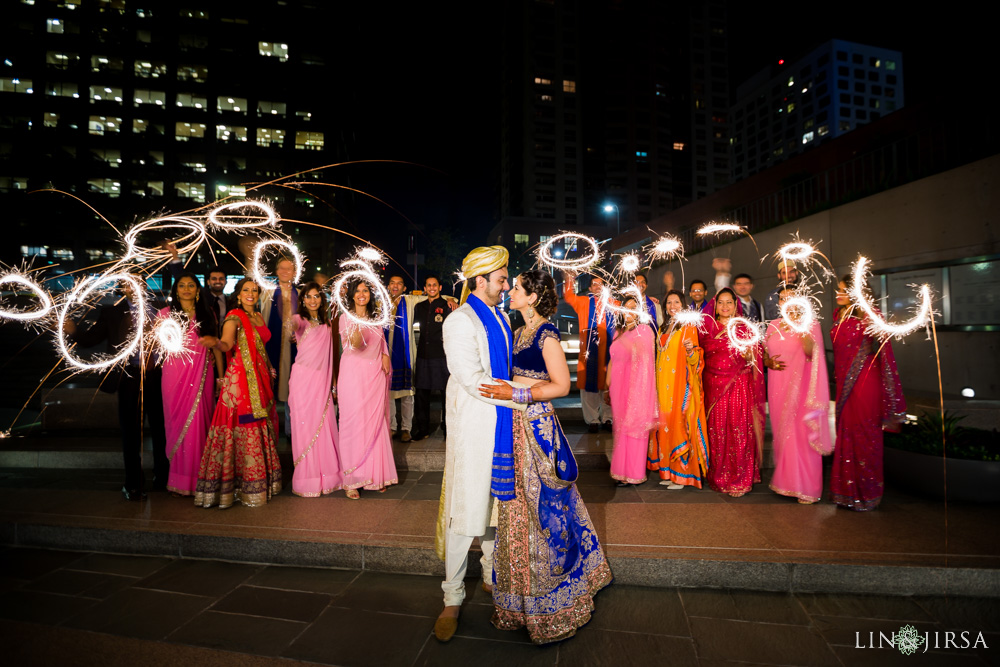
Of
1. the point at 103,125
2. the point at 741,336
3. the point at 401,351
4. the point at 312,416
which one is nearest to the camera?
the point at 312,416

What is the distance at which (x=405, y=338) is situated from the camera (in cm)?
594

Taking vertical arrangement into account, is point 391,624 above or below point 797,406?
below

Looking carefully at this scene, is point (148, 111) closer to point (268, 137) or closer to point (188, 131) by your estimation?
point (188, 131)

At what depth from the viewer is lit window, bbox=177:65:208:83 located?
45.6 m

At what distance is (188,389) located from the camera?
444cm

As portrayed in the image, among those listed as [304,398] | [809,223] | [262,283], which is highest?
[809,223]

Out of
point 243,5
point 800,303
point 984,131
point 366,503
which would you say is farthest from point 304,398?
point 243,5

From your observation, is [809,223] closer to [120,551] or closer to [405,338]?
[405,338]

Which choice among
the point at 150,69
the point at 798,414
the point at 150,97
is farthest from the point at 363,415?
the point at 150,69

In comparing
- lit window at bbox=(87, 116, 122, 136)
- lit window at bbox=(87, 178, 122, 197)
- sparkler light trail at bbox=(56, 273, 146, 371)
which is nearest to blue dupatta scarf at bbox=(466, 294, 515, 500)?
sparkler light trail at bbox=(56, 273, 146, 371)

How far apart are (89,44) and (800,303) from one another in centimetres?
6231

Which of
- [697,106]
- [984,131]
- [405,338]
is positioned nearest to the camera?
[405,338]

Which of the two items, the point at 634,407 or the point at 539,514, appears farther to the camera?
the point at 634,407

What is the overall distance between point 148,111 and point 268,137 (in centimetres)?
1033
